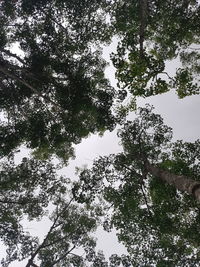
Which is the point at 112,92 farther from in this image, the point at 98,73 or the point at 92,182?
the point at 92,182

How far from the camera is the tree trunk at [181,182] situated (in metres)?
8.56

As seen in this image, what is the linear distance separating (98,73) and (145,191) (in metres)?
6.34

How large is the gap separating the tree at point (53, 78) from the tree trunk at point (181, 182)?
155 inches

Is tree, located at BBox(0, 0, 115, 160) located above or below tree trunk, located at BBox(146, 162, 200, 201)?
above

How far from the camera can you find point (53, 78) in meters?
15.5

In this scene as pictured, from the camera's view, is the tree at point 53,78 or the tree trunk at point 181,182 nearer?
the tree trunk at point 181,182

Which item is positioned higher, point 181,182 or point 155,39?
point 155,39

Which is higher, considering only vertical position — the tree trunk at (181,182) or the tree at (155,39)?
the tree at (155,39)

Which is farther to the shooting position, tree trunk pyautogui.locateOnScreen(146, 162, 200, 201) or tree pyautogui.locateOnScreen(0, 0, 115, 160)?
tree pyautogui.locateOnScreen(0, 0, 115, 160)

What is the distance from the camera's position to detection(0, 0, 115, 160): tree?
15.5 meters

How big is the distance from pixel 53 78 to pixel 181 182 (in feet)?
27.3

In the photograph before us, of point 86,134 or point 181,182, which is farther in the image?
point 86,134

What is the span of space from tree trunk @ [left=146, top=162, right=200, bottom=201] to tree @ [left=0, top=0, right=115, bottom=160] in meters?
3.93

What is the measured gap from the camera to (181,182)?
9.97 m
